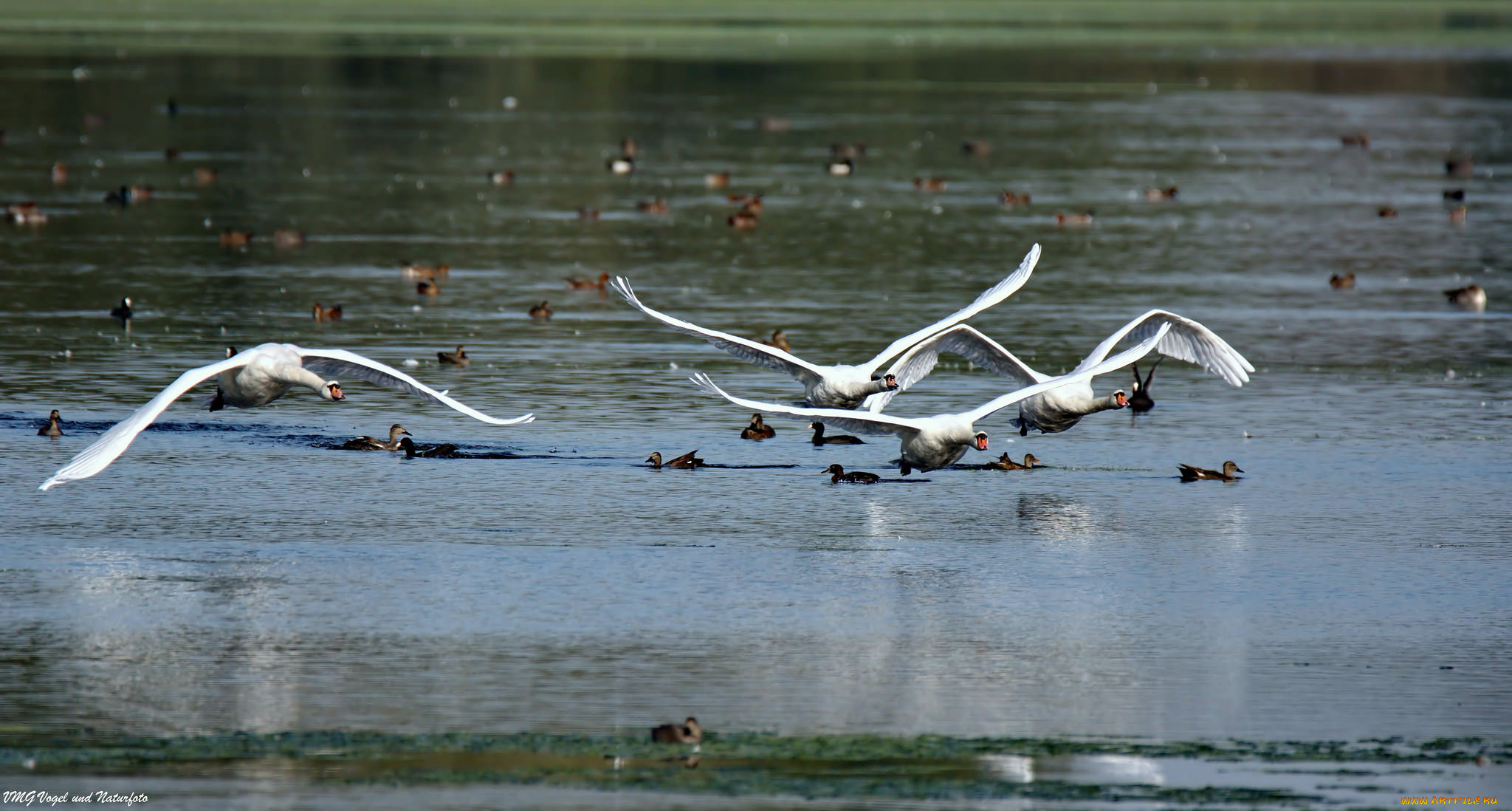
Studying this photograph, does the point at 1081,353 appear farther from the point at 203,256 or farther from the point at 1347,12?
the point at 1347,12

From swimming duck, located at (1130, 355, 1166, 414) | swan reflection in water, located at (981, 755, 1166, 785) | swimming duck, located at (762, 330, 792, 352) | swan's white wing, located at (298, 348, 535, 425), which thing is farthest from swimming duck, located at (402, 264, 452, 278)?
swan reflection in water, located at (981, 755, 1166, 785)

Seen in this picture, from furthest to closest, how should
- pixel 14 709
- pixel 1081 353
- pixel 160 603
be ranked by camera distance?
pixel 1081 353 → pixel 160 603 → pixel 14 709

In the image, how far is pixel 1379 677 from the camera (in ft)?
37.1

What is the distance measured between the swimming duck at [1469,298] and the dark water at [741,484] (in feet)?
1.00

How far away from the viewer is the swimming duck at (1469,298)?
25.4 metres

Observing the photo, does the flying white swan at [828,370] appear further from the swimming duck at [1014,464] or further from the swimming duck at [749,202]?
the swimming duck at [749,202]

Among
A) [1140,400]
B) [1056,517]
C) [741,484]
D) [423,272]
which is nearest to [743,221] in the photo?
[423,272]

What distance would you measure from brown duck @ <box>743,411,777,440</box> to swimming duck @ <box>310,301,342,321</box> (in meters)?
6.94

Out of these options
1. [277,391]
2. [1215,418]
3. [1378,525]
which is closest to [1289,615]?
[1378,525]

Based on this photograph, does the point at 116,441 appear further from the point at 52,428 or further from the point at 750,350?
the point at 750,350

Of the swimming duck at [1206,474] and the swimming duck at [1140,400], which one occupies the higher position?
the swimming duck at [1140,400]

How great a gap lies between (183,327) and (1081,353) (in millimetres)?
9788

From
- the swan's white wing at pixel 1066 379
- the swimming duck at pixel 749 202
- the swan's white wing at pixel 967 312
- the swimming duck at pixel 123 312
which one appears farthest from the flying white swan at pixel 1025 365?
the swimming duck at pixel 749 202

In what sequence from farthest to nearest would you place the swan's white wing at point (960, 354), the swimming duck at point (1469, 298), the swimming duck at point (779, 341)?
1. the swimming duck at point (1469, 298)
2. the swimming duck at point (779, 341)
3. the swan's white wing at point (960, 354)
